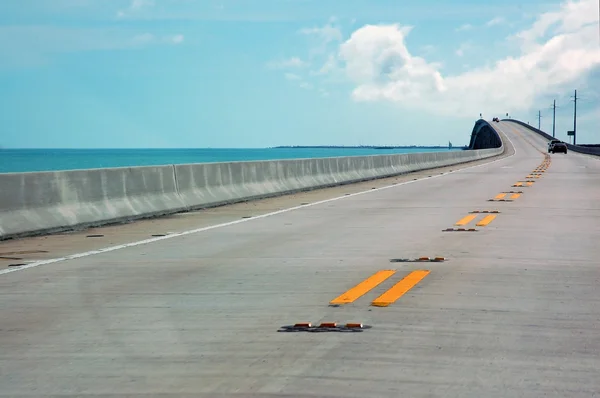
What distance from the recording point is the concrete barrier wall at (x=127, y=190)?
599 inches

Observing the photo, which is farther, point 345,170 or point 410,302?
point 345,170

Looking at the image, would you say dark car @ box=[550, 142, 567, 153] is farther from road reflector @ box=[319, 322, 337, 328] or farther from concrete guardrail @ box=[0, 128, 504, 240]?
road reflector @ box=[319, 322, 337, 328]

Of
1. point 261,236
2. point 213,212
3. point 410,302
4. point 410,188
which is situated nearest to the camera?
point 410,302

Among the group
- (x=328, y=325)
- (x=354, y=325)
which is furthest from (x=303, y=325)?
(x=354, y=325)

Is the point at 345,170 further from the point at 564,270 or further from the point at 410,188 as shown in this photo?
the point at 564,270

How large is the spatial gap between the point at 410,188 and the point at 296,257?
57.6ft

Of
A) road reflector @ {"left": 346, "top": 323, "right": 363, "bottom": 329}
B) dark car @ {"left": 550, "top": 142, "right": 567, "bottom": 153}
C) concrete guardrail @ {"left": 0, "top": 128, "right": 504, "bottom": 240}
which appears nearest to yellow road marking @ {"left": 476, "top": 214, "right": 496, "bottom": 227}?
concrete guardrail @ {"left": 0, "top": 128, "right": 504, "bottom": 240}

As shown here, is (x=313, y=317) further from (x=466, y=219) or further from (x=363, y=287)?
(x=466, y=219)

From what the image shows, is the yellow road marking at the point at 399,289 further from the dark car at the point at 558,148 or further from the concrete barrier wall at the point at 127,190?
the dark car at the point at 558,148

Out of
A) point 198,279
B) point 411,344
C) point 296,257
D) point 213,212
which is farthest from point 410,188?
point 411,344

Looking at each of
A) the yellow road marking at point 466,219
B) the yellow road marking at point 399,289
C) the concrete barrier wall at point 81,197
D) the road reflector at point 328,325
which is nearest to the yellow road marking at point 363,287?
the yellow road marking at point 399,289

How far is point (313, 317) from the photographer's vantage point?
795cm

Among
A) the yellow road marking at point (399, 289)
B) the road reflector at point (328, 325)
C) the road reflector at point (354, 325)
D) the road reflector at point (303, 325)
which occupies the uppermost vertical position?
the road reflector at point (303, 325)

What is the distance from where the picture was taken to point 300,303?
865 cm
